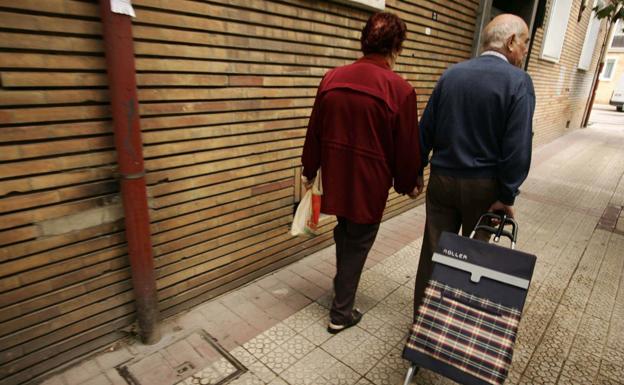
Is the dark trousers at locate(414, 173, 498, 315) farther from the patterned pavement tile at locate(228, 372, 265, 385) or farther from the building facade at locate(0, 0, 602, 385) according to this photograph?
the building facade at locate(0, 0, 602, 385)

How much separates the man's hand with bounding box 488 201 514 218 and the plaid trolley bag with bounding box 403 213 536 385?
55 cm

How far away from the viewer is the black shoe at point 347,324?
2.86 meters

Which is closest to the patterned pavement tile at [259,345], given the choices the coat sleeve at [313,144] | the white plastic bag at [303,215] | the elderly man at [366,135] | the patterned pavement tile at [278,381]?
the patterned pavement tile at [278,381]

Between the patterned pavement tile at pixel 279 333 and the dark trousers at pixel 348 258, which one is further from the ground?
the dark trousers at pixel 348 258

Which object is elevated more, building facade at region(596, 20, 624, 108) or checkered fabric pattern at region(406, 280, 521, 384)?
building facade at region(596, 20, 624, 108)

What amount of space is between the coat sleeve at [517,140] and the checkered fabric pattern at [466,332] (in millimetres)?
788

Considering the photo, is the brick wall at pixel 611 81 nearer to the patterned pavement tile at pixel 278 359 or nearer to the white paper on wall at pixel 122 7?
the patterned pavement tile at pixel 278 359

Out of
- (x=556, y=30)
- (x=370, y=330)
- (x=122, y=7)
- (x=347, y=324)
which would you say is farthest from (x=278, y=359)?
(x=556, y=30)

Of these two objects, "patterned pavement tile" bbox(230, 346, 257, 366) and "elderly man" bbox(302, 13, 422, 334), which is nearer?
"elderly man" bbox(302, 13, 422, 334)

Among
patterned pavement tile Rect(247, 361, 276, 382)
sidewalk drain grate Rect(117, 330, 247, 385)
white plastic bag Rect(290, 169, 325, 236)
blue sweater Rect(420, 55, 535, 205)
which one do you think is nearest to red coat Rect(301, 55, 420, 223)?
white plastic bag Rect(290, 169, 325, 236)

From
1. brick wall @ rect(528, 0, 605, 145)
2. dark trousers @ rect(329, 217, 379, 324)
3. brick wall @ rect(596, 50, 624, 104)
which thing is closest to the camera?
dark trousers @ rect(329, 217, 379, 324)

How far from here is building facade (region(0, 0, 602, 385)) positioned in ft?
6.64

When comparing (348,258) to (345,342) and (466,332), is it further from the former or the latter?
(466,332)

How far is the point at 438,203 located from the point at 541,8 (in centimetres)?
651
